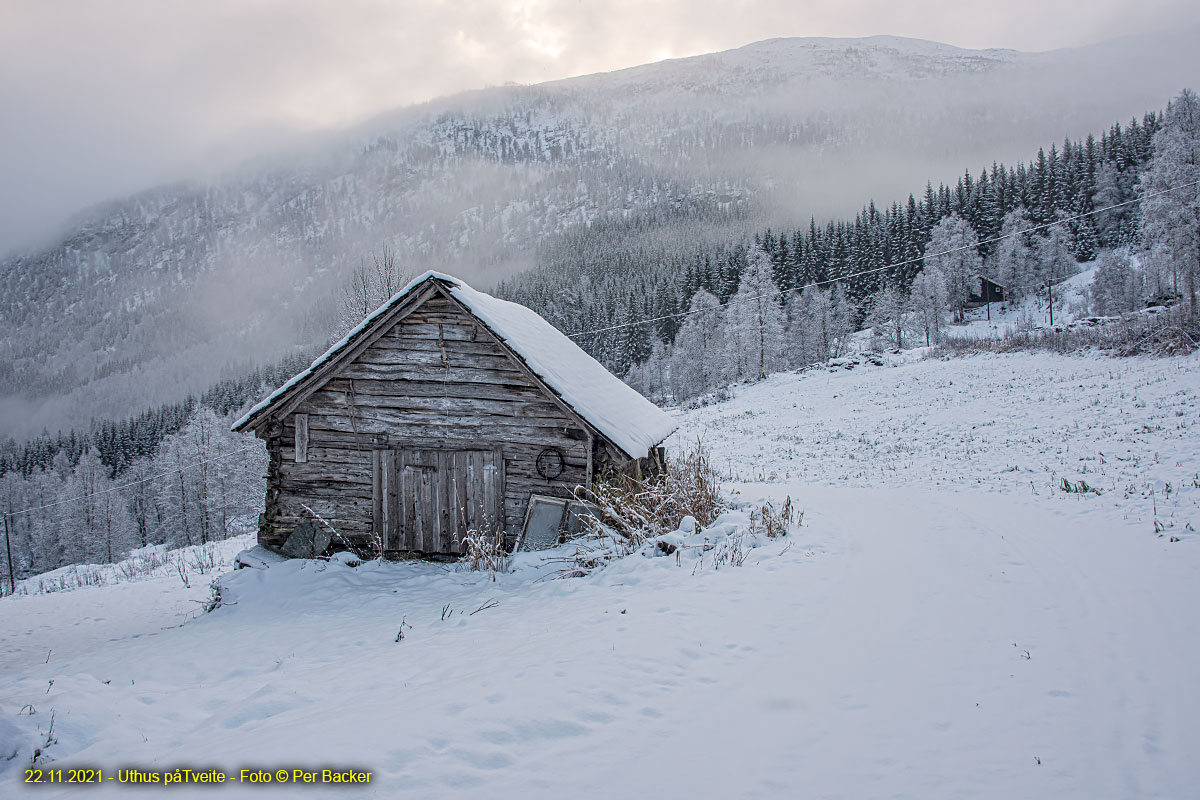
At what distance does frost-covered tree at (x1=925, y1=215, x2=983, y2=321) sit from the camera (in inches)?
2724

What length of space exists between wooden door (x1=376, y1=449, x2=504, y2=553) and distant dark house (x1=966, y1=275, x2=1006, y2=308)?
79.0 metres

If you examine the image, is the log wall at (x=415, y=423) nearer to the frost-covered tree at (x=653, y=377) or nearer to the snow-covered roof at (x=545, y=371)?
the snow-covered roof at (x=545, y=371)

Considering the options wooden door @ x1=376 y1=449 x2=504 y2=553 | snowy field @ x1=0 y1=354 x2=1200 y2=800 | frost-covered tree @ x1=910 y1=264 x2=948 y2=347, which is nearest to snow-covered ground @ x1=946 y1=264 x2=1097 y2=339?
frost-covered tree @ x1=910 y1=264 x2=948 y2=347

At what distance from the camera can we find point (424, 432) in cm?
1106

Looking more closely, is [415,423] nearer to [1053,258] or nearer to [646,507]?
[646,507]

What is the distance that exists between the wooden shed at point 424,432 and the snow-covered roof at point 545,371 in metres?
0.05

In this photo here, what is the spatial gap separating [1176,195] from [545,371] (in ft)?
142

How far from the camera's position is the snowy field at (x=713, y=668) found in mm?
3449

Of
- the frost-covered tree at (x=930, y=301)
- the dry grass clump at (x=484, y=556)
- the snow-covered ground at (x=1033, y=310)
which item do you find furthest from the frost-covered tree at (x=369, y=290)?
the frost-covered tree at (x=930, y=301)

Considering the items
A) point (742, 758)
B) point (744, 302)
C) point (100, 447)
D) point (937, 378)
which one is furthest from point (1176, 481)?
point (100, 447)

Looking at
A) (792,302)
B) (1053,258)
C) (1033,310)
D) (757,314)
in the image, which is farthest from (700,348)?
(1053,258)

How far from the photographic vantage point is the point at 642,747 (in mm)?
3658

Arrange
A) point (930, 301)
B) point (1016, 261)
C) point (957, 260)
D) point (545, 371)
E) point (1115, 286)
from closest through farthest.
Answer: point (545, 371)
point (1115, 286)
point (930, 301)
point (1016, 261)
point (957, 260)

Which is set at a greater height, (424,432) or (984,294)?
(984,294)
